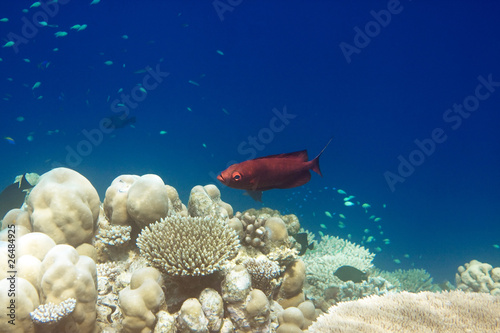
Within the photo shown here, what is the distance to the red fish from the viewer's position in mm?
Result: 3035

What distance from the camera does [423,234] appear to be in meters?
63.6

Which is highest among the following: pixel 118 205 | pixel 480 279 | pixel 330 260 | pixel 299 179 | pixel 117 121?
pixel 117 121

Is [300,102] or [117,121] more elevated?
[300,102]

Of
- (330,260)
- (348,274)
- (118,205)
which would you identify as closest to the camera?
(118,205)

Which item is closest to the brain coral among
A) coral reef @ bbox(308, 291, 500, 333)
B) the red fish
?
the red fish

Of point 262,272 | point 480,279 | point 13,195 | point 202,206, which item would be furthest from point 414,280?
point 13,195

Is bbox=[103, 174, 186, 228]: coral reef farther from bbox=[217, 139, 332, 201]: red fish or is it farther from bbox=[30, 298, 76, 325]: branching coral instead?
bbox=[217, 139, 332, 201]: red fish

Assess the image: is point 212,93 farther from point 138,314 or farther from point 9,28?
point 138,314

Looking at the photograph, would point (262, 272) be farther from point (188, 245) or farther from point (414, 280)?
point (414, 280)

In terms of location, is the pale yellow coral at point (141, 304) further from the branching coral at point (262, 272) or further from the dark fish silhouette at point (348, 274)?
the dark fish silhouette at point (348, 274)

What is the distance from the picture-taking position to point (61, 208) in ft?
13.7

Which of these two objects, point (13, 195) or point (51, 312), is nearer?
point (51, 312)

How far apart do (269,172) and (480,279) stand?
12.4m

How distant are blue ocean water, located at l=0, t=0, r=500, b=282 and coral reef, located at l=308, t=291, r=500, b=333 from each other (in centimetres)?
3752
